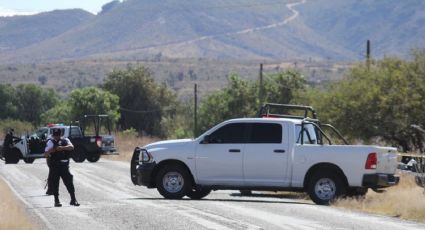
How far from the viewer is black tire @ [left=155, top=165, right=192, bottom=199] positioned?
22.5m

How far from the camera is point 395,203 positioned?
21500 mm

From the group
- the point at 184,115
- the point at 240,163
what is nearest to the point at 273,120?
the point at 240,163

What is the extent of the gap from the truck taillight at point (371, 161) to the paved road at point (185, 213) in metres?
1.42

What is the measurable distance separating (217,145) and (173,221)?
5.77m

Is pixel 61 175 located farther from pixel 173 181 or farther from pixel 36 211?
pixel 173 181

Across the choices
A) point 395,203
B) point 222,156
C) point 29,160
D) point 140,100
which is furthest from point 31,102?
point 395,203

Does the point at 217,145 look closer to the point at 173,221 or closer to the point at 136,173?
the point at 136,173

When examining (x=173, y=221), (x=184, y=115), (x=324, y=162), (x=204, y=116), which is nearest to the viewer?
(x=173, y=221)

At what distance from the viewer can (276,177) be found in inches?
867

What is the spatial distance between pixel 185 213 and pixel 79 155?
95.6ft

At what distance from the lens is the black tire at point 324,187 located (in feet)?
71.6

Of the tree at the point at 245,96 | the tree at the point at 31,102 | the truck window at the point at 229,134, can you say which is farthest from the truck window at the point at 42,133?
the tree at the point at 31,102

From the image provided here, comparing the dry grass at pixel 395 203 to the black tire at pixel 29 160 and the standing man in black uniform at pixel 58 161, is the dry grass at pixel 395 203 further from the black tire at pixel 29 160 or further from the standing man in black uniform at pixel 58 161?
the black tire at pixel 29 160

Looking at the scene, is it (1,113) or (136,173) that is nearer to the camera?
(136,173)
